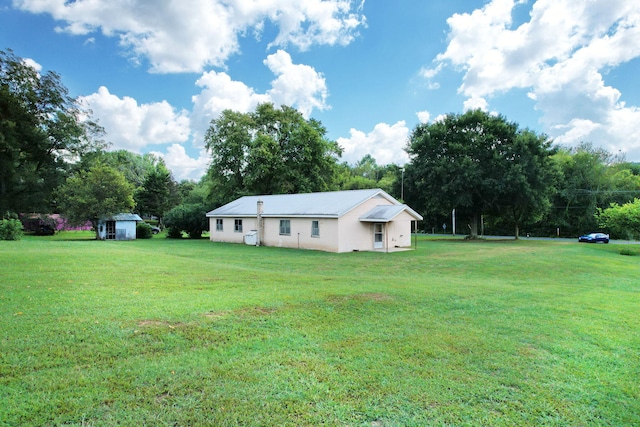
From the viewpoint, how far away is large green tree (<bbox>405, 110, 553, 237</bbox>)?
30.9 meters

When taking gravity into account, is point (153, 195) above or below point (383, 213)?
above

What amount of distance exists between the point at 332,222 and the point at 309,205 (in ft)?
12.2

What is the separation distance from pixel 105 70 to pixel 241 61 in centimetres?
807

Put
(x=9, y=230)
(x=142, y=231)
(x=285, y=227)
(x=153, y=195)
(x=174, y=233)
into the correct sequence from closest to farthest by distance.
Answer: (x=9, y=230), (x=285, y=227), (x=142, y=231), (x=174, y=233), (x=153, y=195)

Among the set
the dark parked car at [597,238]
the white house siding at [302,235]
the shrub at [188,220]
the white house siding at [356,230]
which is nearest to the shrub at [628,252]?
the dark parked car at [597,238]

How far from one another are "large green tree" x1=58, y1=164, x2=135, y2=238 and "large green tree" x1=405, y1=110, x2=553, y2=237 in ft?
85.9

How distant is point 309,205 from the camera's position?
980 inches

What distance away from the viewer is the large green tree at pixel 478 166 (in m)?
30.9

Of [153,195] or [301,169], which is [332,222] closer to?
[301,169]

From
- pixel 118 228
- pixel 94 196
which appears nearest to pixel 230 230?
pixel 118 228

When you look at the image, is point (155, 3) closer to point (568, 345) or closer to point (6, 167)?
point (568, 345)

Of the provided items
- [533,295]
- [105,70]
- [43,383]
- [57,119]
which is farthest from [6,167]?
[533,295]

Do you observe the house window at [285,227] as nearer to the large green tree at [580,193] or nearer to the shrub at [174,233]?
the shrub at [174,233]

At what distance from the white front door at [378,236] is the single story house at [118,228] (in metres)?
22.9
